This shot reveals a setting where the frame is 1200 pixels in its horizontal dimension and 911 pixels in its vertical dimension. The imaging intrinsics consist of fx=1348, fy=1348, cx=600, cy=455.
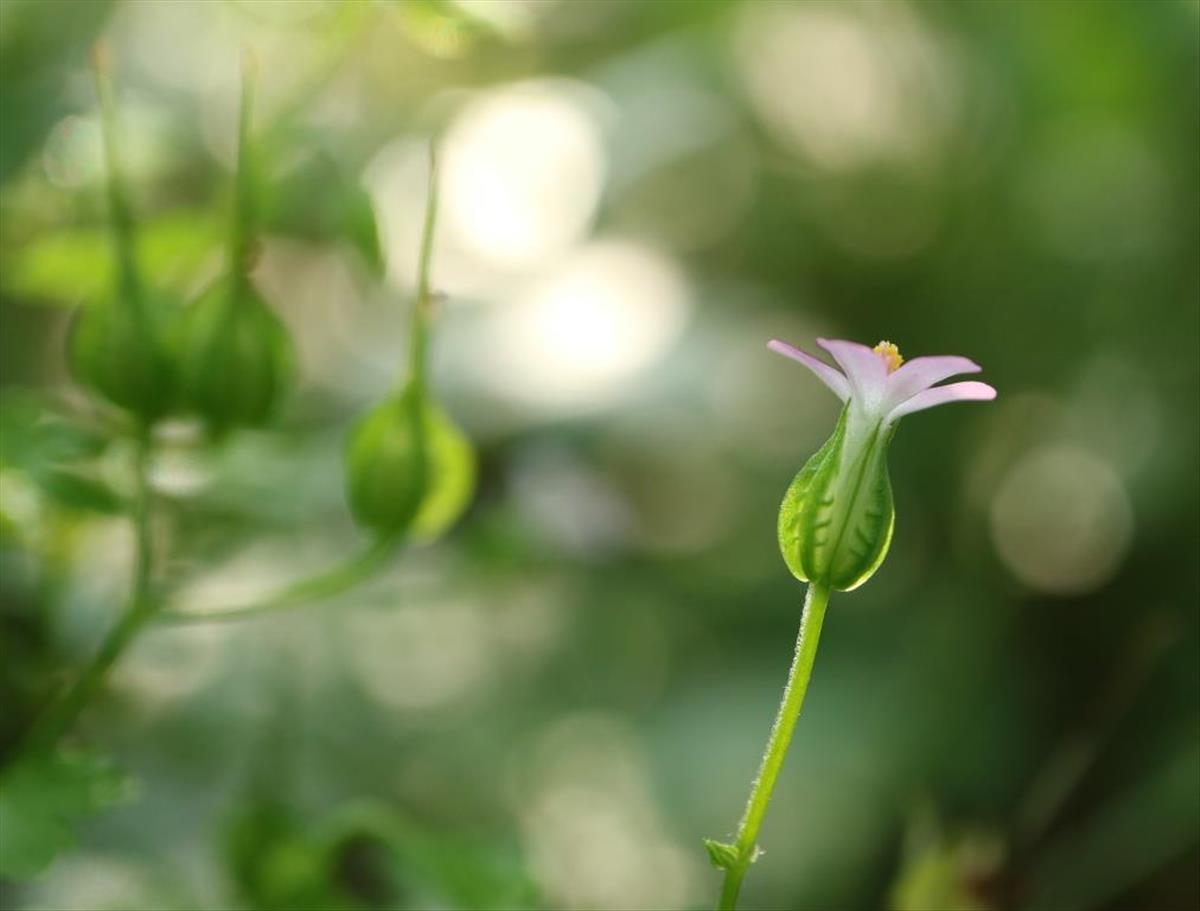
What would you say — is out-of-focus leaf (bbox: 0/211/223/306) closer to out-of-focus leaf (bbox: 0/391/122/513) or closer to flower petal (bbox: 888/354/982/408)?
out-of-focus leaf (bbox: 0/391/122/513)

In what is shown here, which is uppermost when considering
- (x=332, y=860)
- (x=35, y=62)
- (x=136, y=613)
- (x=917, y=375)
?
(x=917, y=375)

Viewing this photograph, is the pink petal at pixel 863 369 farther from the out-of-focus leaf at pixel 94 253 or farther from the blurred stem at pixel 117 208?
the out-of-focus leaf at pixel 94 253

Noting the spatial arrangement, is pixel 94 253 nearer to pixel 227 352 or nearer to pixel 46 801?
→ pixel 227 352

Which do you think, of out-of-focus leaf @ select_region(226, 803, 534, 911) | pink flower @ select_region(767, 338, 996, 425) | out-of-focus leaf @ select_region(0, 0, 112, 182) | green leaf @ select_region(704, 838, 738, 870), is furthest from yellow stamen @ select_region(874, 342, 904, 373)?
out-of-focus leaf @ select_region(0, 0, 112, 182)

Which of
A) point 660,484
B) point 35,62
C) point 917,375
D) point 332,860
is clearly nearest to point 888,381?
point 917,375

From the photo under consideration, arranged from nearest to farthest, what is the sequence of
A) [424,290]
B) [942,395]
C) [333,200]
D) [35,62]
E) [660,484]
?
[942,395] < [424,290] < [333,200] < [35,62] < [660,484]

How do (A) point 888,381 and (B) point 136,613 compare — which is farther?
(B) point 136,613

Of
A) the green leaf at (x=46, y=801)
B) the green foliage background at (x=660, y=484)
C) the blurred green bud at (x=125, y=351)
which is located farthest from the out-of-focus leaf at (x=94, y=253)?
the green leaf at (x=46, y=801)
